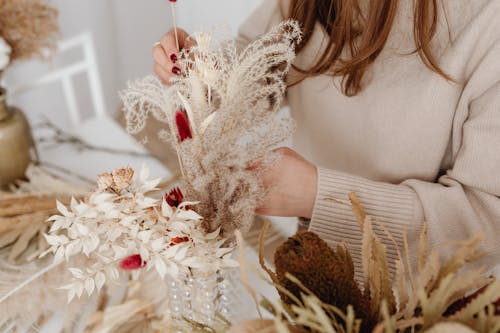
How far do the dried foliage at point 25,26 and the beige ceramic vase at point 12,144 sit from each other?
0.11m

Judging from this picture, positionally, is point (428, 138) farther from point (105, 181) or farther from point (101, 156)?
point (101, 156)

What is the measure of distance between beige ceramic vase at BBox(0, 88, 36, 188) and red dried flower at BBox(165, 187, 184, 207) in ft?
2.38

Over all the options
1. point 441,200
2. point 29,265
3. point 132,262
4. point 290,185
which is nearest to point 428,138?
point 441,200

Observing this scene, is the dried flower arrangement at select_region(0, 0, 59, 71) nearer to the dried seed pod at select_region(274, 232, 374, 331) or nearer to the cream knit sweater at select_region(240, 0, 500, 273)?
the cream knit sweater at select_region(240, 0, 500, 273)

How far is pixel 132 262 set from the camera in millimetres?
488

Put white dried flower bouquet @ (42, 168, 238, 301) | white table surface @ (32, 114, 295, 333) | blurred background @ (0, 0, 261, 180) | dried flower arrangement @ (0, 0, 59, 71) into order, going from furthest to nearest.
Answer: blurred background @ (0, 0, 261, 180)
white table surface @ (32, 114, 295, 333)
dried flower arrangement @ (0, 0, 59, 71)
white dried flower bouquet @ (42, 168, 238, 301)

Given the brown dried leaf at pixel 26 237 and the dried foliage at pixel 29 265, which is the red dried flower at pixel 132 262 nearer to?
the dried foliage at pixel 29 265

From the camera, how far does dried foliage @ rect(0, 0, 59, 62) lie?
3.37 ft

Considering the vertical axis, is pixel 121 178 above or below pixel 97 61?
below

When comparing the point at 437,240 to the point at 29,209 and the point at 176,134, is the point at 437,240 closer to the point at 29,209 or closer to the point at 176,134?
the point at 176,134

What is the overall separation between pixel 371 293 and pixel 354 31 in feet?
1.55

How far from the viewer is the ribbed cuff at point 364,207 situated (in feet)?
2.10

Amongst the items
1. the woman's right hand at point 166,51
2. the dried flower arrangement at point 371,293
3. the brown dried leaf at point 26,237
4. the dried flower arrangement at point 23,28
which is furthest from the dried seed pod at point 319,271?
the dried flower arrangement at point 23,28

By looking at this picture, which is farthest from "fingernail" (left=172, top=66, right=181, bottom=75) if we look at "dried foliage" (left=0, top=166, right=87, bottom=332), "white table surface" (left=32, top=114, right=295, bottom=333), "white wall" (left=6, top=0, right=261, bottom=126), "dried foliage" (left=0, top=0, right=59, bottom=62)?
"white wall" (left=6, top=0, right=261, bottom=126)
